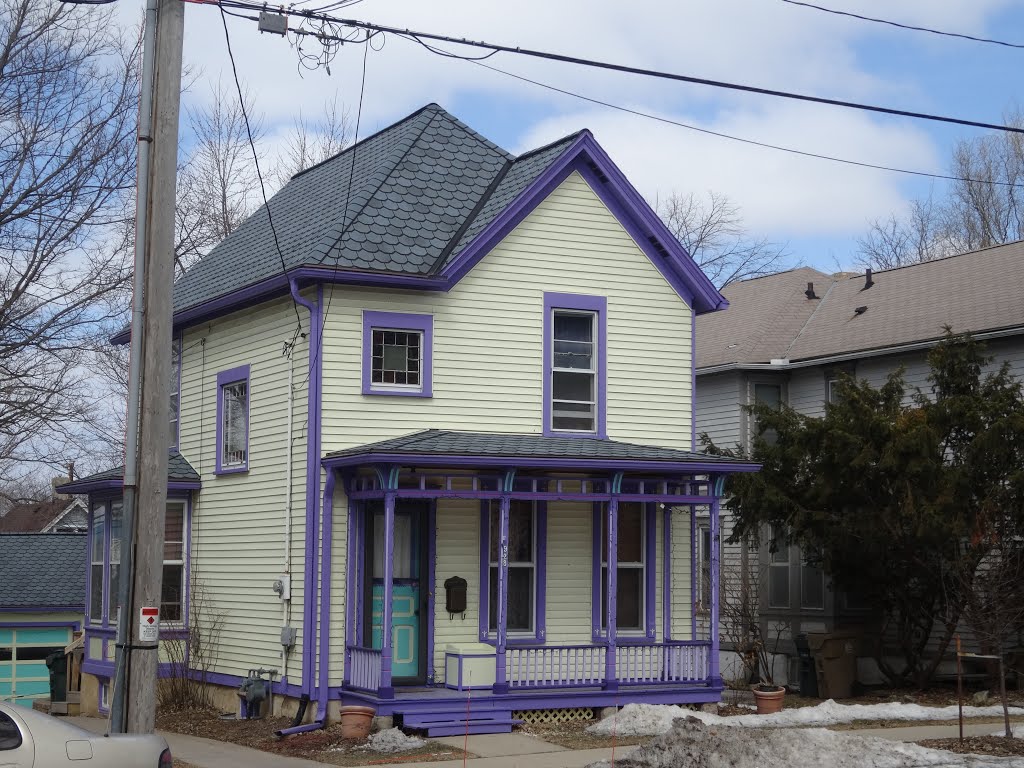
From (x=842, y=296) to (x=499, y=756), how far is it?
18331mm

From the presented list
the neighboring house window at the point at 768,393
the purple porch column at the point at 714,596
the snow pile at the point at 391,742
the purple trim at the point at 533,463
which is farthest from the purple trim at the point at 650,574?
the neighboring house window at the point at 768,393

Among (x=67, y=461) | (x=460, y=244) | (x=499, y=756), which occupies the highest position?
(x=460, y=244)

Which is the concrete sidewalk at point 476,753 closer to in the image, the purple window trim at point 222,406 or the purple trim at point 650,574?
the purple trim at point 650,574

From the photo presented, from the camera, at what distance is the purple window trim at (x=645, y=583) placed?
19609 mm

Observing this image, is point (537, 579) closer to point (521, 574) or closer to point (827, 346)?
point (521, 574)

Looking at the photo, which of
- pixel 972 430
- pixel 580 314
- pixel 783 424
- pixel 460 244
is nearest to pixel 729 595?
pixel 783 424

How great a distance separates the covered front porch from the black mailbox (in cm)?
3

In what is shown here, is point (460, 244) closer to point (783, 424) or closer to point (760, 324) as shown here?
point (783, 424)

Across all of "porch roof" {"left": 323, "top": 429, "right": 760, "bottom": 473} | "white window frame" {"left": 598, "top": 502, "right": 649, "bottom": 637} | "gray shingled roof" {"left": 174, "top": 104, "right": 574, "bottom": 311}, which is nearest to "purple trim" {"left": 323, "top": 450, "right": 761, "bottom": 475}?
Result: "porch roof" {"left": 323, "top": 429, "right": 760, "bottom": 473}

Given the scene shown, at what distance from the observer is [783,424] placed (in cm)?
2258

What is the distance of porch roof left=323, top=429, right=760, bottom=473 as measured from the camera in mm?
17172

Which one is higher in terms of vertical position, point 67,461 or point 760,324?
point 760,324

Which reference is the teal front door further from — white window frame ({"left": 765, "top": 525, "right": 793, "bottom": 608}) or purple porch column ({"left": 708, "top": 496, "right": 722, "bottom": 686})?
white window frame ({"left": 765, "top": 525, "right": 793, "bottom": 608})

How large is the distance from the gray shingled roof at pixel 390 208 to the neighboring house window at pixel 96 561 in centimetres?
394
